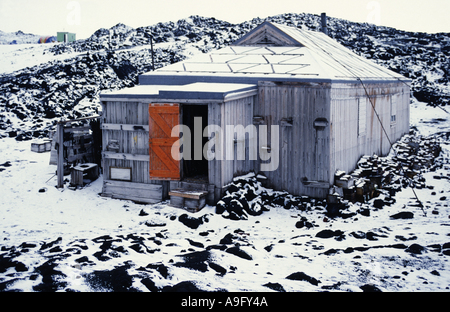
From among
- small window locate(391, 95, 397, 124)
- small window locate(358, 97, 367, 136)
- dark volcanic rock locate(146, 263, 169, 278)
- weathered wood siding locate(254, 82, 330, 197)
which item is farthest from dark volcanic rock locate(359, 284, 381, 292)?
small window locate(391, 95, 397, 124)

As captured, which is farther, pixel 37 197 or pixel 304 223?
pixel 37 197

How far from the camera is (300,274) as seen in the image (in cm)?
812

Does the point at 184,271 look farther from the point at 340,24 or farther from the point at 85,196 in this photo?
the point at 340,24

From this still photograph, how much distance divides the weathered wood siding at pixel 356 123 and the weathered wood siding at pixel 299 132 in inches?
12.6

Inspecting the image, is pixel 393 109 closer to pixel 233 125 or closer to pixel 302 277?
pixel 233 125

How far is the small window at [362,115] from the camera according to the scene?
15092 mm

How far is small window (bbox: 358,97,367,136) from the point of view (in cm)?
1509

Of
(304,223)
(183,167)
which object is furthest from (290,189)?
(183,167)

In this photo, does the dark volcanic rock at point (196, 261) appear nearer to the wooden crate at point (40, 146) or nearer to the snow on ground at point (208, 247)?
the snow on ground at point (208, 247)

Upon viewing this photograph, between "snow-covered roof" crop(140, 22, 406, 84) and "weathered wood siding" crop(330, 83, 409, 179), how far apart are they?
0.49m

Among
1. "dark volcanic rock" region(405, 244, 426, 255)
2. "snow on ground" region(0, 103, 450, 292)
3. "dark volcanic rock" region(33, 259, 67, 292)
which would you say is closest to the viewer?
"dark volcanic rock" region(33, 259, 67, 292)

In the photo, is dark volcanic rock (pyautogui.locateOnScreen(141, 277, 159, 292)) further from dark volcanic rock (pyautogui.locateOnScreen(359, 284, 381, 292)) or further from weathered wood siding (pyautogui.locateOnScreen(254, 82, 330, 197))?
weathered wood siding (pyautogui.locateOnScreen(254, 82, 330, 197))

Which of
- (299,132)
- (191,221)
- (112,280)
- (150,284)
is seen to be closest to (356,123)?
(299,132)
